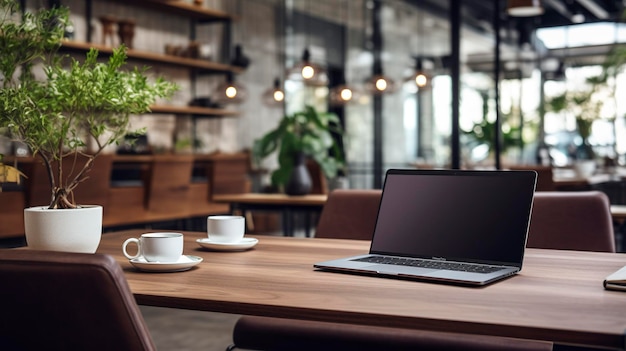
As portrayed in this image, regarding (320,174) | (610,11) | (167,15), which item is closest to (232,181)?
(320,174)

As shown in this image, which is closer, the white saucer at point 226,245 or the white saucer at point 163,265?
the white saucer at point 163,265

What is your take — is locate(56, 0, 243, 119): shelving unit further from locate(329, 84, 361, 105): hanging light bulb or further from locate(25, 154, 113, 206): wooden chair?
locate(25, 154, 113, 206): wooden chair

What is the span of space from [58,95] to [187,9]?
22.3 feet

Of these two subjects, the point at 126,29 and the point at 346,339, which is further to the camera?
the point at 126,29

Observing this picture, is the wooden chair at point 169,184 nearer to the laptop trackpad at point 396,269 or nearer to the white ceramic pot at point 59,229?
the white ceramic pot at point 59,229

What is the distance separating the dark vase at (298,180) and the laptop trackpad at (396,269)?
3.16m

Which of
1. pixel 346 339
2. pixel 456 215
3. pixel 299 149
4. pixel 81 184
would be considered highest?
pixel 299 149

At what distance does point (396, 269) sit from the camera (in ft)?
4.71

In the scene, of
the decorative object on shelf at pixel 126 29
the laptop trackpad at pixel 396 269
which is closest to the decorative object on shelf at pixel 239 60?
the decorative object on shelf at pixel 126 29

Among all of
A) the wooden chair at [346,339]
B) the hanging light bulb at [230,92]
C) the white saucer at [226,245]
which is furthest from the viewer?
the hanging light bulb at [230,92]

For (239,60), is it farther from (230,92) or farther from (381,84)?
(381,84)

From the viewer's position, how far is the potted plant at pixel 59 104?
5.11ft

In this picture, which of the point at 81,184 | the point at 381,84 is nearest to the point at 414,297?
→ the point at 81,184

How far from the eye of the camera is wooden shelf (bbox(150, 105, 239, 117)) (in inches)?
304
